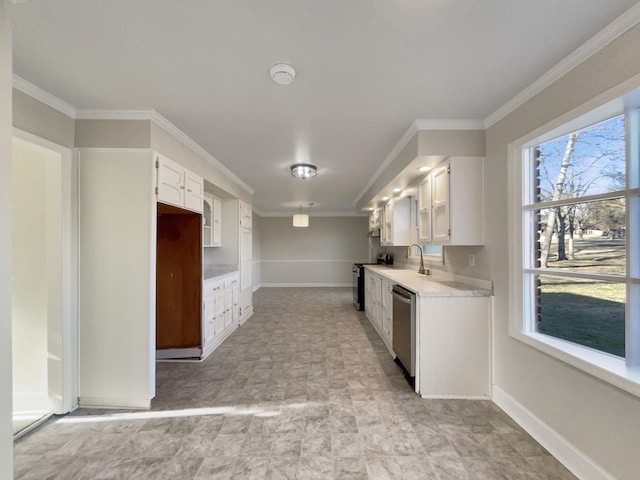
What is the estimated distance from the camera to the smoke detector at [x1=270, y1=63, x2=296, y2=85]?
1.77 m

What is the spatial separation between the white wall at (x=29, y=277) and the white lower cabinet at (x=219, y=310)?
1443 mm

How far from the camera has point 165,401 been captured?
2.56 m

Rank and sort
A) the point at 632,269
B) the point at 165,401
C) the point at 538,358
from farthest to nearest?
the point at 165,401 → the point at 538,358 → the point at 632,269

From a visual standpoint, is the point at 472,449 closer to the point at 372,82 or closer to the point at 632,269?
the point at 632,269

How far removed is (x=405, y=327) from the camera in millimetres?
2846

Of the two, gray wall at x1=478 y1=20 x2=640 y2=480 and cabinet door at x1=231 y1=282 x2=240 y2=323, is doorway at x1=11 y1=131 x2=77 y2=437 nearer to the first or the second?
cabinet door at x1=231 y1=282 x2=240 y2=323

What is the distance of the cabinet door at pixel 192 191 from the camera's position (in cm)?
300

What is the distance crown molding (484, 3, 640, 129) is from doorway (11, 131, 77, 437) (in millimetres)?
3520

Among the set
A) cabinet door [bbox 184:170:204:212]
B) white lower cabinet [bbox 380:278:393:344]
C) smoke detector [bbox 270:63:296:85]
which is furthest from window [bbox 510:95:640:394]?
cabinet door [bbox 184:170:204:212]

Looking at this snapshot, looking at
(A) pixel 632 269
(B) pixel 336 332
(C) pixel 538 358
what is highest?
(A) pixel 632 269

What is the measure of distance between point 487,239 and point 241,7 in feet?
8.28

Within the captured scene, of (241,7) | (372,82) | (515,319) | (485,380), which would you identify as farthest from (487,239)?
(241,7)

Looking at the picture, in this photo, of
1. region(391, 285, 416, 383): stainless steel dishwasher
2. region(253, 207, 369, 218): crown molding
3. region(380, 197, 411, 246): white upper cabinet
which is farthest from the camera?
region(253, 207, 369, 218): crown molding

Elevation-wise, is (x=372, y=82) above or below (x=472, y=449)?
above
